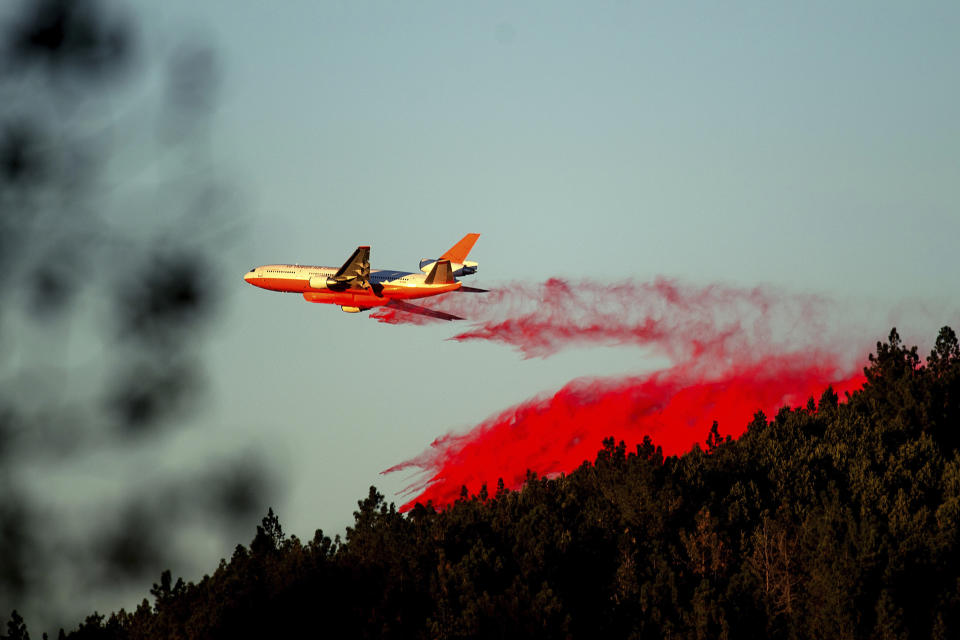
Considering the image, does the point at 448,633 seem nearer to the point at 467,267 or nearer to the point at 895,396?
the point at 467,267

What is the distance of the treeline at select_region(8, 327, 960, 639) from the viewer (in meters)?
99.9

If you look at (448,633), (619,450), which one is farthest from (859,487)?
(448,633)

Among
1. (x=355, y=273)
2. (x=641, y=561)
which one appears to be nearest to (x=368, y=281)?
(x=355, y=273)

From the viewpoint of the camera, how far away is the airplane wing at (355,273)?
126625mm

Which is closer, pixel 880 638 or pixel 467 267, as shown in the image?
pixel 880 638

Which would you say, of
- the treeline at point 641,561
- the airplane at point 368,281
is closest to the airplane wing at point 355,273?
the airplane at point 368,281

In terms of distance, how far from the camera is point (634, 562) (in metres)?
115

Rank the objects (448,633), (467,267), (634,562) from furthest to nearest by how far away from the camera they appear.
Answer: (467,267)
(634,562)
(448,633)

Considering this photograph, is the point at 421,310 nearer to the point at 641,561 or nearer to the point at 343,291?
the point at 343,291

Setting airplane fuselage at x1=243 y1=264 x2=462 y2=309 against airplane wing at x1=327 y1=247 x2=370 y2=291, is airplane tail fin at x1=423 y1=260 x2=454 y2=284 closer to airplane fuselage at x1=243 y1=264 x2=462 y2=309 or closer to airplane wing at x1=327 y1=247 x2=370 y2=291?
airplane fuselage at x1=243 y1=264 x2=462 y2=309

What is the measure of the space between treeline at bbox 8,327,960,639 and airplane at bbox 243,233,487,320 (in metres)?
20.2

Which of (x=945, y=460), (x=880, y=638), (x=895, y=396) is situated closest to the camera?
(x=880, y=638)

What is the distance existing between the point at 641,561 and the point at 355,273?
3542cm

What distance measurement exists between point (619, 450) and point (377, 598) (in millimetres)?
47132
